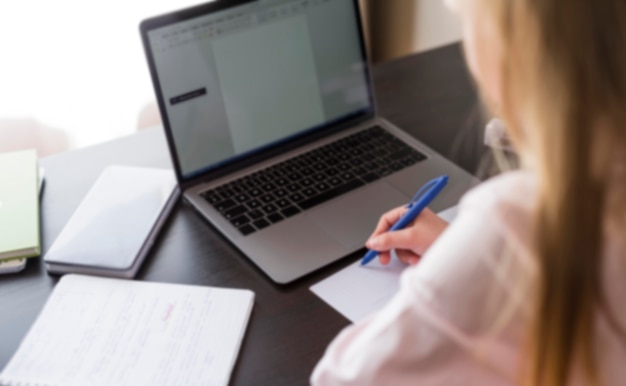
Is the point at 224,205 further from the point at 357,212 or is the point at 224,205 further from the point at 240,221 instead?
the point at 357,212

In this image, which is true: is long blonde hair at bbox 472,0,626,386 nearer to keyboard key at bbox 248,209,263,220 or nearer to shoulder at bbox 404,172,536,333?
shoulder at bbox 404,172,536,333

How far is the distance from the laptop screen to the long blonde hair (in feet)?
1.92

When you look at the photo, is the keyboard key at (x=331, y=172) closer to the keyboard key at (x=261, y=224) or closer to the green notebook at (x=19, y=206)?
the keyboard key at (x=261, y=224)

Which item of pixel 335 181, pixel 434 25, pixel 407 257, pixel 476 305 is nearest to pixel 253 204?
pixel 335 181

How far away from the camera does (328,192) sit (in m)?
1.10

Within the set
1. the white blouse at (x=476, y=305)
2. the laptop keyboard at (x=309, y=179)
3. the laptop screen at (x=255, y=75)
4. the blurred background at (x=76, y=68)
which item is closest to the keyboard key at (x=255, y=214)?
the laptop keyboard at (x=309, y=179)

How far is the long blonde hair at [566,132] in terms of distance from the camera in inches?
20.6

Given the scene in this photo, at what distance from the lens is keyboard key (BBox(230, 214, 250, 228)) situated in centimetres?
104

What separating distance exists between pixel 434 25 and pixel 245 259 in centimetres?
129

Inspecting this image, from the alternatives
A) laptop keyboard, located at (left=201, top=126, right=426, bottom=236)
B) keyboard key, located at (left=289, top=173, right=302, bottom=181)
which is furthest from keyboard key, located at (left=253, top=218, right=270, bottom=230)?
keyboard key, located at (left=289, top=173, right=302, bottom=181)

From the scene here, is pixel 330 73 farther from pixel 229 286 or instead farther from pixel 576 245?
pixel 576 245

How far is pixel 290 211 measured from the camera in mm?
1062

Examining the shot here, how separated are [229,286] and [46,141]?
4.03 feet

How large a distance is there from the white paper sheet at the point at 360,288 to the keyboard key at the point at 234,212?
6.9 inches
